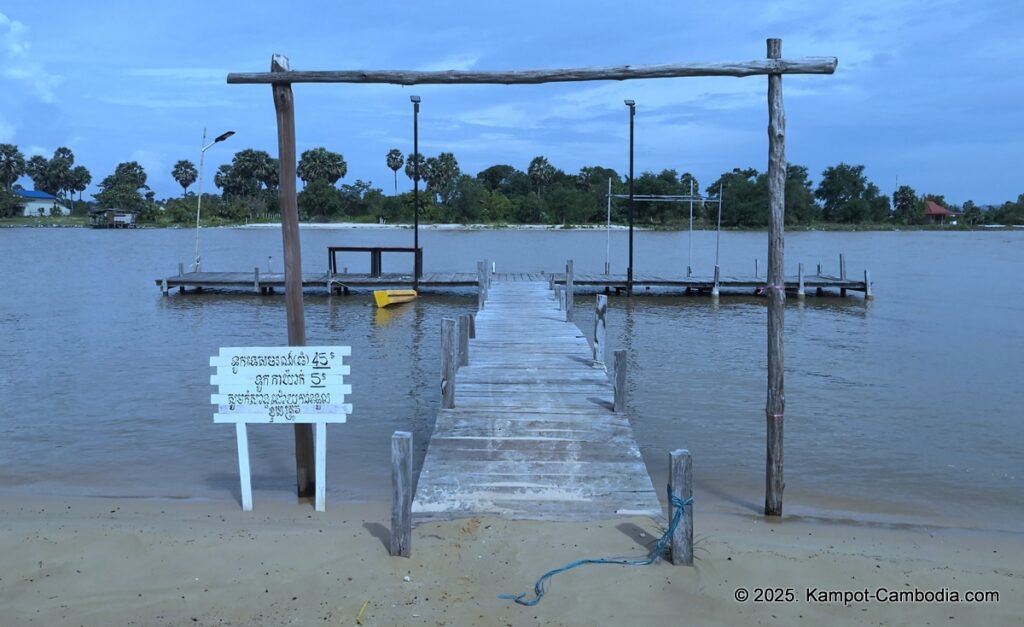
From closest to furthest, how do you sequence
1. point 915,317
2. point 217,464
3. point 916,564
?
point 916,564 → point 217,464 → point 915,317

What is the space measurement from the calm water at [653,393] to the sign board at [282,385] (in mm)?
2157

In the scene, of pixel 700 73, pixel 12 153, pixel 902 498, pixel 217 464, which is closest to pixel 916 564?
pixel 902 498

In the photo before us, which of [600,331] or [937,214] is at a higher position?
[937,214]

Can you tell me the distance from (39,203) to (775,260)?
432 feet

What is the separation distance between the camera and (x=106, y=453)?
11023mm

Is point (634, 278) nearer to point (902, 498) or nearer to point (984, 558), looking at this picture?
point (902, 498)

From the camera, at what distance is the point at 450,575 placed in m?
6.13

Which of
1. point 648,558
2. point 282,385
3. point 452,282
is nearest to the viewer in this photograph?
point 648,558

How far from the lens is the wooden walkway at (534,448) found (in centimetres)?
699

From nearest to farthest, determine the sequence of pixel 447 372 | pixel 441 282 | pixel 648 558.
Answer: pixel 648 558, pixel 447 372, pixel 441 282

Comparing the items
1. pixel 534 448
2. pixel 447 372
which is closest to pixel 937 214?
pixel 447 372

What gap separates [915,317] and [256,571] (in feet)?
82.5

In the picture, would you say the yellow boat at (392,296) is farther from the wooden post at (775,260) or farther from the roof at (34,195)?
the roof at (34,195)

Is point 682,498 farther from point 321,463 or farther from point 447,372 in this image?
point 447,372
